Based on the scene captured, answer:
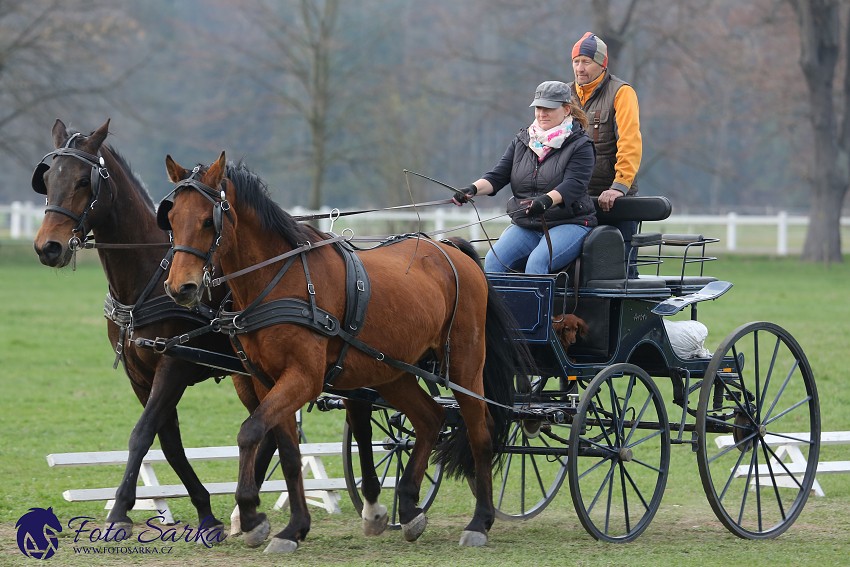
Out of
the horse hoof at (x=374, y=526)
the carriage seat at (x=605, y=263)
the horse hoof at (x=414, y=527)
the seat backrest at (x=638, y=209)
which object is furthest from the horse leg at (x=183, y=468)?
the seat backrest at (x=638, y=209)

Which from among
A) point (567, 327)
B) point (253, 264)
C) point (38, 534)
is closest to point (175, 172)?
point (253, 264)

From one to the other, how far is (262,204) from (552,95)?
1.84m

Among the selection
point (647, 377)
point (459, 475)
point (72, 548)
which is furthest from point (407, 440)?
point (72, 548)

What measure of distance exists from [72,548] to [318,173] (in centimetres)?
2725

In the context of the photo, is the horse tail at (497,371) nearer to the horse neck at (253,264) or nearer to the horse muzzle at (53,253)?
the horse neck at (253,264)

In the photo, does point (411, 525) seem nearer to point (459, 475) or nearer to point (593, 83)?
point (459, 475)

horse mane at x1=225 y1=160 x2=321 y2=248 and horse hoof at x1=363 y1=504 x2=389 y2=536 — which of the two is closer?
horse mane at x1=225 y1=160 x2=321 y2=248

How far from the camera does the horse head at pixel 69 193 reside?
249 inches

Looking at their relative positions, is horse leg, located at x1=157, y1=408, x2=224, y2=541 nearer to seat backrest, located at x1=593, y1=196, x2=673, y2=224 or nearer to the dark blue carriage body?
the dark blue carriage body

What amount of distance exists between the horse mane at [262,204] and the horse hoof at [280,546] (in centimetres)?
141

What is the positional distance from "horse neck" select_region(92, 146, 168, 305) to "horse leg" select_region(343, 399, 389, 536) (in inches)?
53.3

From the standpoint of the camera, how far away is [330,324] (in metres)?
6.03

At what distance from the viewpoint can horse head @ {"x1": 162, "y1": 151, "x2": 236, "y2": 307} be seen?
5617mm

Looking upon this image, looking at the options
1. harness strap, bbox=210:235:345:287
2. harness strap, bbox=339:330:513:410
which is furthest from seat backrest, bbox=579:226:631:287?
harness strap, bbox=210:235:345:287
